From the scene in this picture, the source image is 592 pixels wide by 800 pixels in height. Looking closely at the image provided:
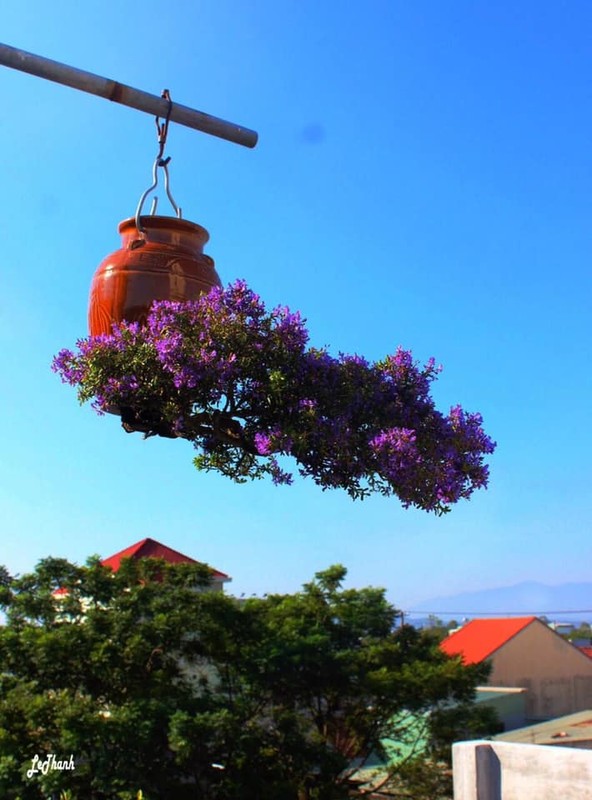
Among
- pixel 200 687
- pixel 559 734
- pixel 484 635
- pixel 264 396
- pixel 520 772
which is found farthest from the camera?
pixel 484 635

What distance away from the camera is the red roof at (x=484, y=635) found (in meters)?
34.1

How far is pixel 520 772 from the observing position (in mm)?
4824

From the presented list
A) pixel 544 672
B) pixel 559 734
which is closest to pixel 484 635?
pixel 544 672

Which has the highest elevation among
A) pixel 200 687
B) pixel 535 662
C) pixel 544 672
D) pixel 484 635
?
pixel 484 635

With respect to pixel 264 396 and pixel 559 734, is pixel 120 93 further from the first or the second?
pixel 559 734

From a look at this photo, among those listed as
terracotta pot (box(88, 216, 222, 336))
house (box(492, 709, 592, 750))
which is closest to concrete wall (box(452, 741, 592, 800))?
terracotta pot (box(88, 216, 222, 336))

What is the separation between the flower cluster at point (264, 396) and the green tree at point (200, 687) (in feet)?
31.2

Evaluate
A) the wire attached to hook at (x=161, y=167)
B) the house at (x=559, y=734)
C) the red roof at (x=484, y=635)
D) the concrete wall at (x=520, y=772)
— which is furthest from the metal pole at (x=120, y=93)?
the red roof at (x=484, y=635)

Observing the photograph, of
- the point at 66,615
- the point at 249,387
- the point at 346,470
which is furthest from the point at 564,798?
the point at 66,615

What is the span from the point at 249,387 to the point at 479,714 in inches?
488

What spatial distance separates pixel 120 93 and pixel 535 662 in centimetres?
3677

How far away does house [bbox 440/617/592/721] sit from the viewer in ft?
113

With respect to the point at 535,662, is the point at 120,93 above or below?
above

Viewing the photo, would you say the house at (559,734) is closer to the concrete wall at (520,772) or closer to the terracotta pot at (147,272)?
the concrete wall at (520,772)
